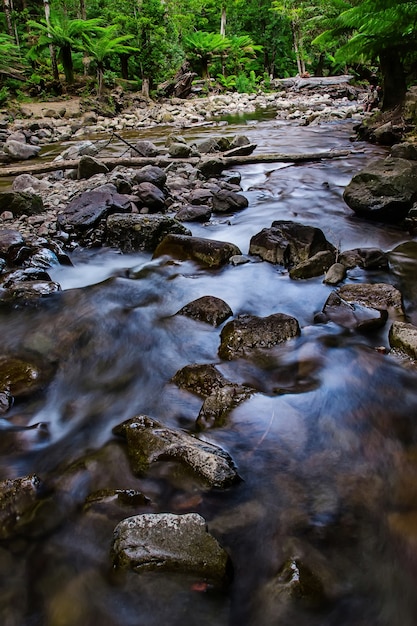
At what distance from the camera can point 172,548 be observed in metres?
1.51

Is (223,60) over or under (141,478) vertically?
over

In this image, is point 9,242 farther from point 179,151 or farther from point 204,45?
point 204,45

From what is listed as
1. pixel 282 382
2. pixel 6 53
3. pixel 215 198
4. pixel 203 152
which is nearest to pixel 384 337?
pixel 282 382

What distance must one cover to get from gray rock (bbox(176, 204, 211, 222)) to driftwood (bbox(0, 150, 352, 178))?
82.7 inches

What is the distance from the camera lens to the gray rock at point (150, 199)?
213 inches

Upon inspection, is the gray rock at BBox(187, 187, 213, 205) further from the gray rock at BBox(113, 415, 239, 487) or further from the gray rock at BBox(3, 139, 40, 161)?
the gray rock at BBox(3, 139, 40, 161)

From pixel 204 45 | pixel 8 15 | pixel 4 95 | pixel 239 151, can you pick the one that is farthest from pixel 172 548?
pixel 204 45

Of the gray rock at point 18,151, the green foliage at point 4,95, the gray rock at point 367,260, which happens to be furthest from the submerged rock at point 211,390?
the green foliage at point 4,95

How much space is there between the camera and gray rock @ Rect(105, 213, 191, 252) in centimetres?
466

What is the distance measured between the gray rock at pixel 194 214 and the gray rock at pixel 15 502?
4004 millimetres

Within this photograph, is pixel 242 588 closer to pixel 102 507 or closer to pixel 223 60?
pixel 102 507

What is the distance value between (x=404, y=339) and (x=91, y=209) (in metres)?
3.74

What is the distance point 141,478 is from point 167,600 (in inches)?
22.6

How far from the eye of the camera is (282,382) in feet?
8.68
